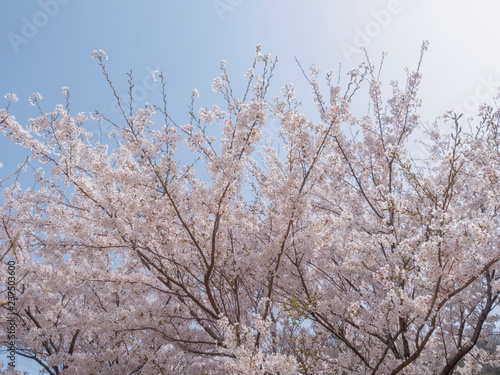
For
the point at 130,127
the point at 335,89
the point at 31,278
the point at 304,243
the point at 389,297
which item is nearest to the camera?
the point at 389,297

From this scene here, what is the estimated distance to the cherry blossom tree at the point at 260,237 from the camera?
433cm

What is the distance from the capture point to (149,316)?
20.6 ft

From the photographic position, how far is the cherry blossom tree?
→ 4.33 m

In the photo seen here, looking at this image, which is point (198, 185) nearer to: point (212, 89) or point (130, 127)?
point (130, 127)

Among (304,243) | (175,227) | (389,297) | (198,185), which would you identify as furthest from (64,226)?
(389,297)

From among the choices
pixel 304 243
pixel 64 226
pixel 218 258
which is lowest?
pixel 304 243

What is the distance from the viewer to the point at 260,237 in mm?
7691

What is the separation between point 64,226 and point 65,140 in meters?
1.83

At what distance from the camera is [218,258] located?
237 inches

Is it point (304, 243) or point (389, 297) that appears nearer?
point (389, 297)

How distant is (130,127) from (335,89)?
4.50 metres

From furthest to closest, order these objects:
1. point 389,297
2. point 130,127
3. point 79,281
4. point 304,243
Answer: point 79,281 < point 304,243 < point 130,127 < point 389,297

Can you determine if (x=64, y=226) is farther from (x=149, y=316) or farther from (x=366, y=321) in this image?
(x=366, y=321)

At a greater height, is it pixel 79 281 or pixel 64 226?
pixel 64 226
